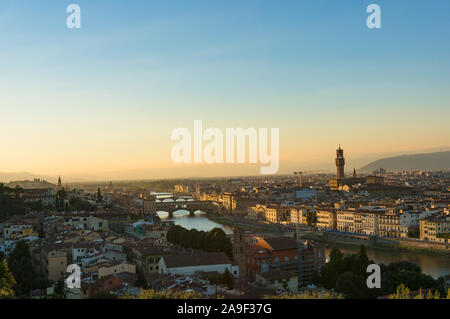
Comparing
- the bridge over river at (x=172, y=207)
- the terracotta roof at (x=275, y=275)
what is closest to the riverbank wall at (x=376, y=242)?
the terracotta roof at (x=275, y=275)

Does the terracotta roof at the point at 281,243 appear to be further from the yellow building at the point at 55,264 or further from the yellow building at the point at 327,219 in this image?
the yellow building at the point at 327,219

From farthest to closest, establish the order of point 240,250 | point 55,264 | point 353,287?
Result: point 240,250
point 55,264
point 353,287

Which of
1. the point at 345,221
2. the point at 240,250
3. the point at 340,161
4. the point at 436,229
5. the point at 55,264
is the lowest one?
the point at 345,221

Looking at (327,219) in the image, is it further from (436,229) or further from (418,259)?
(418,259)

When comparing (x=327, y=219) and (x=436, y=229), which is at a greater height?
(x=436, y=229)

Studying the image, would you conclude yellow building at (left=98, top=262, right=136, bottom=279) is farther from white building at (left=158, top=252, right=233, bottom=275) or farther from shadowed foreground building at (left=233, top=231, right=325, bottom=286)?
shadowed foreground building at (left=233, top=231, right=325, bottom=286)

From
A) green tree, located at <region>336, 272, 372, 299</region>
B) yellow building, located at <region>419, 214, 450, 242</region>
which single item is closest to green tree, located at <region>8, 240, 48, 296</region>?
green tree, located at <region>336, 272, 372, 299</region>

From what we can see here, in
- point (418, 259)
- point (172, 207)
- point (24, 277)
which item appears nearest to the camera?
point (24, 277)

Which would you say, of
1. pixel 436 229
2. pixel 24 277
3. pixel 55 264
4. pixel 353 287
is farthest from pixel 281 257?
pixel 436 229
